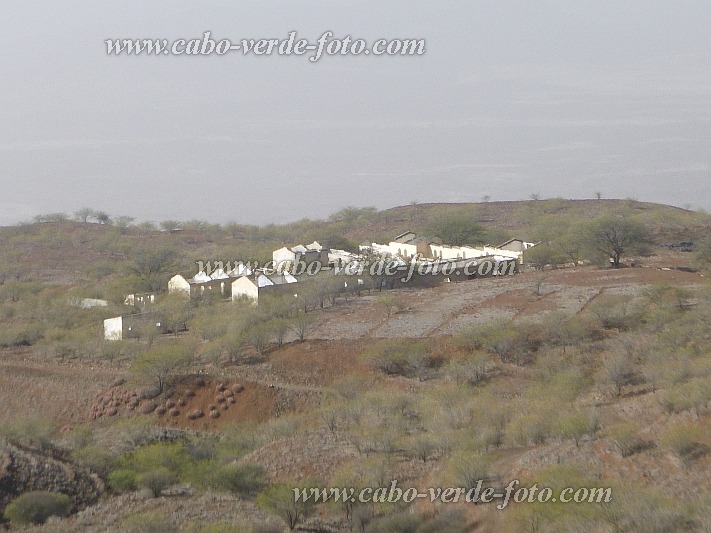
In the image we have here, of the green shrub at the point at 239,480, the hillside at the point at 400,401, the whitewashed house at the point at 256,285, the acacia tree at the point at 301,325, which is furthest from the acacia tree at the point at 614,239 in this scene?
the green shrub at the point at 239,480

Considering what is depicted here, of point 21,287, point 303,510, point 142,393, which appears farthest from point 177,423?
point 21,287

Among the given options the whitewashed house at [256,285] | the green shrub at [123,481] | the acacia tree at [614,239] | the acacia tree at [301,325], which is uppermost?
the acacia tree at [614,239]

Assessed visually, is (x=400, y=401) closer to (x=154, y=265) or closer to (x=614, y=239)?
(x=614, y=239)

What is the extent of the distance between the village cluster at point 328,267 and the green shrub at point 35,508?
710 inches

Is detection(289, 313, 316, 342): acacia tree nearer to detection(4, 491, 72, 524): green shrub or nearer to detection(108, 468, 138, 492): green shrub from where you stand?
detection(108, 468, 138, 492): green shrub

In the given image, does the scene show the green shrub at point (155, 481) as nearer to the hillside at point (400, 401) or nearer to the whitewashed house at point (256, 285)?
the hillside at point (400, 401)

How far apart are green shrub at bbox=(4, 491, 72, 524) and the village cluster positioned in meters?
18.0

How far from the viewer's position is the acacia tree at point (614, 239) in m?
41.0

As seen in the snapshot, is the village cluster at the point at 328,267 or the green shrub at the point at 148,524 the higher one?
the village cluster at the point at 328,267

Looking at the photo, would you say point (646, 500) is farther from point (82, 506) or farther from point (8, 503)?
point (8, 503)

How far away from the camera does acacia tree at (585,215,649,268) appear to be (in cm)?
4103

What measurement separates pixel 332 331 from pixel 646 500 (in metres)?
19.5

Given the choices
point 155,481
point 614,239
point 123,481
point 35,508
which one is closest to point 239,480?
point 155,481

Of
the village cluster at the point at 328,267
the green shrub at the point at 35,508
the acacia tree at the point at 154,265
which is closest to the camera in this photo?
the green shrub at the point at 35,508
